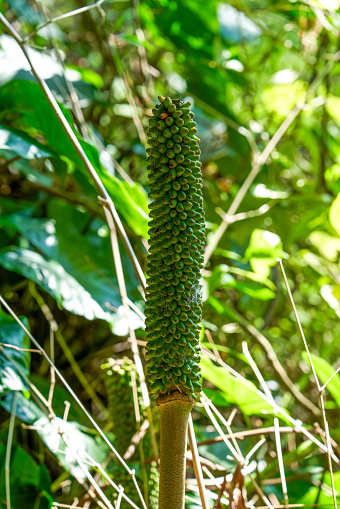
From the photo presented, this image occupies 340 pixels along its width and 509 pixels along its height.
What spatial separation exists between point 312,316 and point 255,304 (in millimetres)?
280

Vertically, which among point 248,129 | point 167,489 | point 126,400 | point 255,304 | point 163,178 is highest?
point 248,129

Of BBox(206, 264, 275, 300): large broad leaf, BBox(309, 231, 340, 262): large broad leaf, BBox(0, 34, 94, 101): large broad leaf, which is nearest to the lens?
BBox(206, 264, 275, 300): large broad leaf

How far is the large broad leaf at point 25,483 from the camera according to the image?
0.67 metres

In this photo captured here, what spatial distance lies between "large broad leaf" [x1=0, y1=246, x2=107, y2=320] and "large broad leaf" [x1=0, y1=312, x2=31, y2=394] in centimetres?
6

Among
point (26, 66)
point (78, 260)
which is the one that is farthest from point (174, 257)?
point (26, 66)

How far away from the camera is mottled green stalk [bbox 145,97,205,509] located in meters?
0.42

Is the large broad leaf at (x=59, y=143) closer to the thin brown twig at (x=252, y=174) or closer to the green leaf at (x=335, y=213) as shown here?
the thin brown twig at (x=252, y=174)

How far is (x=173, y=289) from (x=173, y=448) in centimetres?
12

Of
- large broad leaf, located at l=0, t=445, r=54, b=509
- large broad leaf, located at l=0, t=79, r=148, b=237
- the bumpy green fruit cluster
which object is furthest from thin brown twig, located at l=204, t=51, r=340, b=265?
large broad leaf, located at l=0, t=445, r=54, b=509

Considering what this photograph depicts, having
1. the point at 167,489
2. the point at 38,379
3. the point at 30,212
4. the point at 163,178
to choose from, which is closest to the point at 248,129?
the point at 30,212

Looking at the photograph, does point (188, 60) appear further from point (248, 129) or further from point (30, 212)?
point (30, 212)

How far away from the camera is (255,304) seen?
1090 mm

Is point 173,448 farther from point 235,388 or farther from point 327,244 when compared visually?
point 327,244

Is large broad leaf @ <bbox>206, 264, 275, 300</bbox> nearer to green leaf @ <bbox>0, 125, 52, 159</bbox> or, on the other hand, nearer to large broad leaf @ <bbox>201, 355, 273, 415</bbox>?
large broad leaf @ <bbox>201, 355, 273, 415</bbox>
